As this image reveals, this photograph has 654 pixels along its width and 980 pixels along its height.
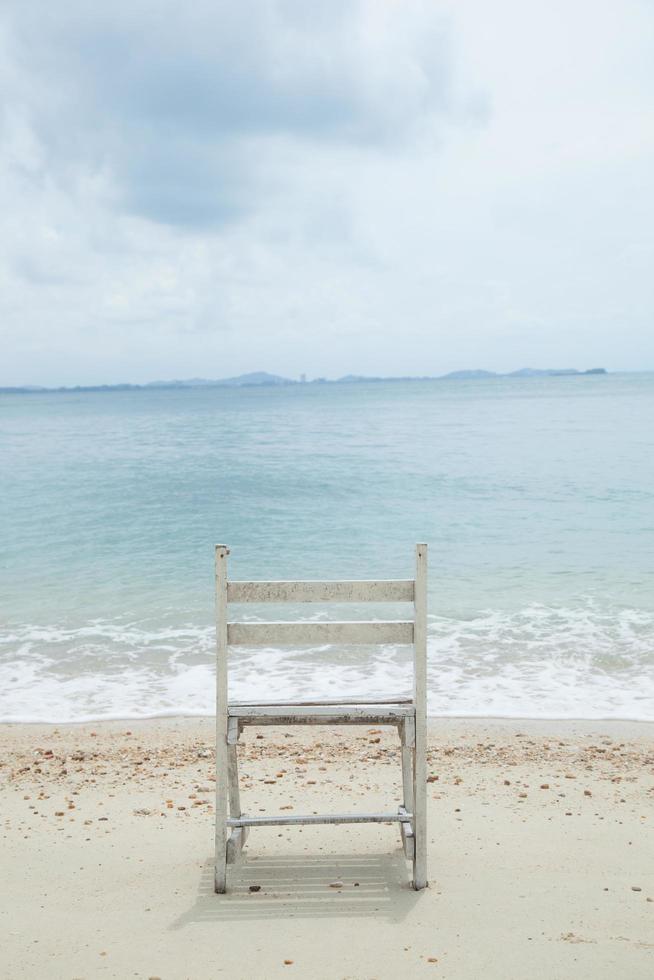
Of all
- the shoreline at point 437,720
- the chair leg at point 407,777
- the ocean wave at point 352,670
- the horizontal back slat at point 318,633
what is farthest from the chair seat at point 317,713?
the ocean wave at point 352,670

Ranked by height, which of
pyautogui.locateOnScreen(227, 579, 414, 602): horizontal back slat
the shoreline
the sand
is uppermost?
pyautogui.locateOnScreen(227, 579, 414, 602): horizontal back slat

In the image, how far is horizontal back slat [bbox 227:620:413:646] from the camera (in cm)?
434

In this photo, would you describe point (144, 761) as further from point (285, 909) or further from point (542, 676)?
point (542, 676)

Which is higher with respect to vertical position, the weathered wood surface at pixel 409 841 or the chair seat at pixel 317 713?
the chair seat at pixel 317 713

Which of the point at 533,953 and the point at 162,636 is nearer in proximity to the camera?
the point at 533,953

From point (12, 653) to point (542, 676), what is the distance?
6.16 m

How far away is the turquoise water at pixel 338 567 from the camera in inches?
355

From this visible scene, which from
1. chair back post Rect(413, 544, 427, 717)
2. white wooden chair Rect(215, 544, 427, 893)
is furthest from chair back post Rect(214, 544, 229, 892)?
chair back post Rect(413, 544, 427, 717)

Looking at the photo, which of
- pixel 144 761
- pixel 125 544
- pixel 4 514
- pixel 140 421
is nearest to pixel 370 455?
pixel 4 514

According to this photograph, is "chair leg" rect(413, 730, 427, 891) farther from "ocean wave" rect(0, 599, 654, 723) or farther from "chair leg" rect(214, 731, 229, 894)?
"ocean wave" rect(0, 599, 654, 723)

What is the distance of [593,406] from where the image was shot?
80000mm

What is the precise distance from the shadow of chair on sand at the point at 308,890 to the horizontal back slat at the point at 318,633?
51.8 inches

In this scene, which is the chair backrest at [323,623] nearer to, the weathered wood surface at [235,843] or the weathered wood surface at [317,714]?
the weathered wood surface at [317,714]

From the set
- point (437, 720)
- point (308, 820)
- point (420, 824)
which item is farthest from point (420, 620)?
point (437, 720)
